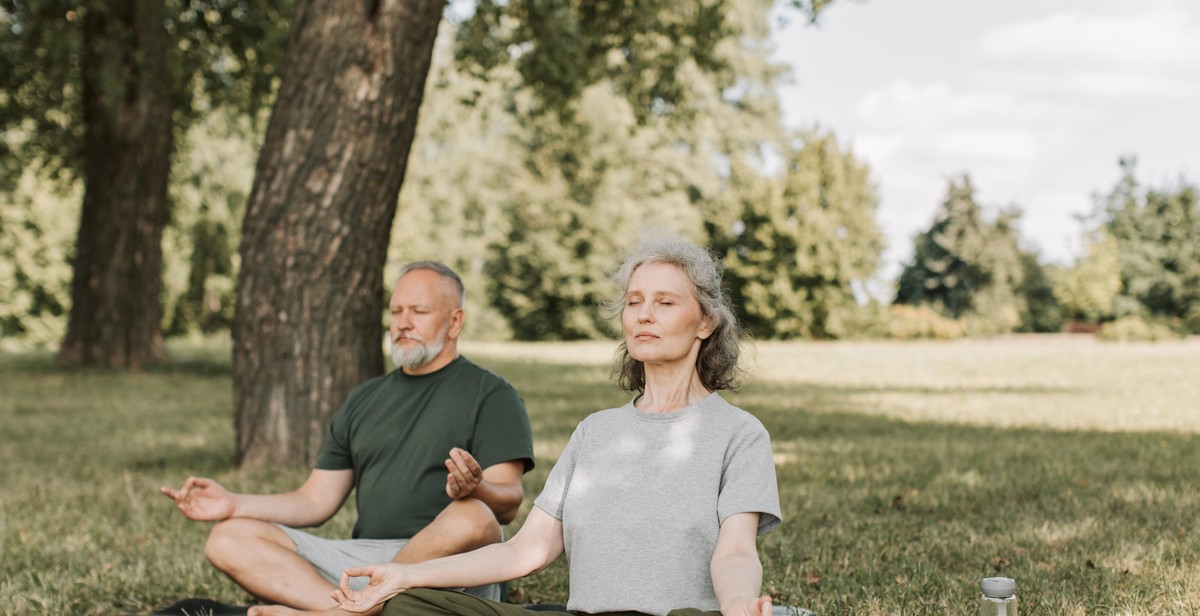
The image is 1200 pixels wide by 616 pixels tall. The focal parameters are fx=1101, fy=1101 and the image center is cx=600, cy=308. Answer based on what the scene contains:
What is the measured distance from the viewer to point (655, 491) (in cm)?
310

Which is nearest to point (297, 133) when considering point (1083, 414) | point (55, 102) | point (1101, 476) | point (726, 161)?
point (1101, 476)

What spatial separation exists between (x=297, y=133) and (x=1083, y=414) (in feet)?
30.7

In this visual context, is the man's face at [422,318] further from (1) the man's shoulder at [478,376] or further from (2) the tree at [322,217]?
(2) the tree at [322,217]

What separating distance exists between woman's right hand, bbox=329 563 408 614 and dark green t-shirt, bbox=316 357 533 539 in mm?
1228

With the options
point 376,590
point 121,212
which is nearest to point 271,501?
point 376,590

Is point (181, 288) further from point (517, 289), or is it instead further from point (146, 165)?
point (146, 165)

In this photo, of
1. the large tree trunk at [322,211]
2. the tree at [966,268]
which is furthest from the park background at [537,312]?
the tree at [966,268]

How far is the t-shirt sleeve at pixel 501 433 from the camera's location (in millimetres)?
4211

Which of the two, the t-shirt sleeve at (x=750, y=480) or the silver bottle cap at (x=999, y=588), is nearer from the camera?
the silver bottle cap at (x=999, y=588)

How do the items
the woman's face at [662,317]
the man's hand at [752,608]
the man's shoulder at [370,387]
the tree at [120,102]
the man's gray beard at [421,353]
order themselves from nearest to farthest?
1. the man's hand at [752,608]
2. the woman's face at [662,317]
3. the man's gray beard at [421,353]
4. the man's shoulder at [370,387]
5. the tree at [120,102]

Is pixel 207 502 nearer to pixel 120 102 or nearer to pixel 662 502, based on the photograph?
pixel 662 502

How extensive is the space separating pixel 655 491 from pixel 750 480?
0.90 feet

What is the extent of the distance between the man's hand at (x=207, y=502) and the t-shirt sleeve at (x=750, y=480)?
1995mm

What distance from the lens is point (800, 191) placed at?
3731cm
